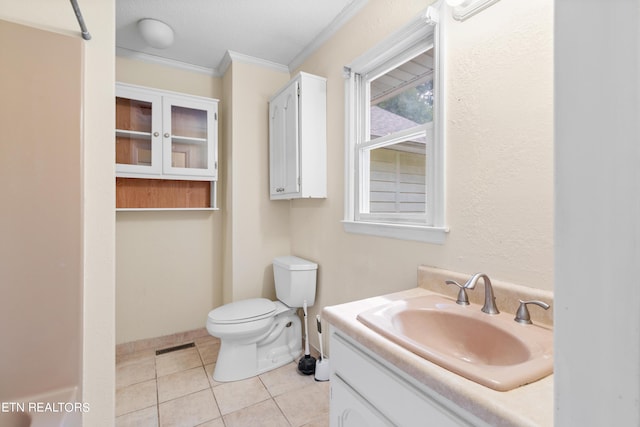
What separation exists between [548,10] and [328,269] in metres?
1.67

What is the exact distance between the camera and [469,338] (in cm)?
98

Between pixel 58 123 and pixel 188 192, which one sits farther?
pixel 188 192

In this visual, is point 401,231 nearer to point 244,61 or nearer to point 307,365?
point 307,365

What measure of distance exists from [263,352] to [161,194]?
1508 mm

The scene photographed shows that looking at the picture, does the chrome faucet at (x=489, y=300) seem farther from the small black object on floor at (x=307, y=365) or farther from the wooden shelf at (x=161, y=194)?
the wooden shelf at (x=161, y=194)

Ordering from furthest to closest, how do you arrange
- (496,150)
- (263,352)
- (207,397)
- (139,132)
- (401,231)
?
(139,132), (263,352), (207,397), (401,231), (496,150)

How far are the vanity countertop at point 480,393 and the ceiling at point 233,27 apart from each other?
1846 millimetres

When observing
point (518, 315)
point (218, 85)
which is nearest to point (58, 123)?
point (518, 315)

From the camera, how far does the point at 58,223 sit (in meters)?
1.03

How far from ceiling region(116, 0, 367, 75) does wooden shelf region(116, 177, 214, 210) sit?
1011 mm

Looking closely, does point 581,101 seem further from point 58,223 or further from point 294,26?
point 294,26

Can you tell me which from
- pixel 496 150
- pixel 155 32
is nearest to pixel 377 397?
pixel 496 150

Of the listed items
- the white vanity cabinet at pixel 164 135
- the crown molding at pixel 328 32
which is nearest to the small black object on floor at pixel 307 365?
the white vanity cabinet at pixel 164 135

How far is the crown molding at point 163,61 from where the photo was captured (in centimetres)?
228
